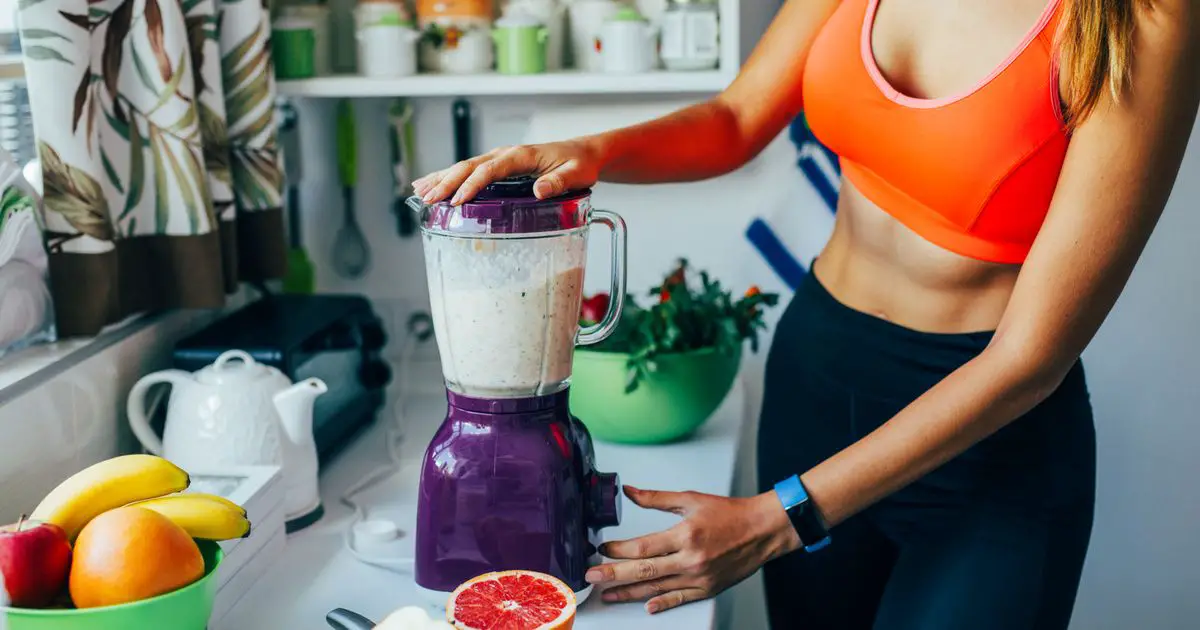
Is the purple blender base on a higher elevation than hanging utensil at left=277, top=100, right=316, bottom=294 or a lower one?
lower

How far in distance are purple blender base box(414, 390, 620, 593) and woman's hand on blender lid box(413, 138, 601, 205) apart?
7.2 inches

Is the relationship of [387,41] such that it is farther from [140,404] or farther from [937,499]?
[937,499]

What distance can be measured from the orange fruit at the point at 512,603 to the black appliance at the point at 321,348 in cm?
53

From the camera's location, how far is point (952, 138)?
110 cm

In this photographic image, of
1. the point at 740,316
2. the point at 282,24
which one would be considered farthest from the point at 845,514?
the point at 282,24

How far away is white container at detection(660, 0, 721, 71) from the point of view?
5.38 ft

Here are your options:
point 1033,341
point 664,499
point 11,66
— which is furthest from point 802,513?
point 11,66

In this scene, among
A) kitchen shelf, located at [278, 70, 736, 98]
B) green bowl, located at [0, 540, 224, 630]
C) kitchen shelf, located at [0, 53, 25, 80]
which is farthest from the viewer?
kitchen shelf, located at [278, 70, 736, 98]

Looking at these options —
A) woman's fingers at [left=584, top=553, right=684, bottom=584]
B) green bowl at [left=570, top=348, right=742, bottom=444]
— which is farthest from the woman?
green bowl at [left=570, top=348, right=742, bottom=444]

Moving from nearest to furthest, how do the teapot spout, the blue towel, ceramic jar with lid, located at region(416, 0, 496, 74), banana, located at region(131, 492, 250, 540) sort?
banana, located at region(131, 492, 250, 540) → the teapot spout → ceramic jar with lid, located at region(416, 0, 496, 74) → the blue towel

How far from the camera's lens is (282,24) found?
1.72 meters

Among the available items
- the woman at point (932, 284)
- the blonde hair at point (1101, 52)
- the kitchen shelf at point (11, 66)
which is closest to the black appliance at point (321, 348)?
the kitchen shelf at point (11, 66)

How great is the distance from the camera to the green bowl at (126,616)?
839 millimetres

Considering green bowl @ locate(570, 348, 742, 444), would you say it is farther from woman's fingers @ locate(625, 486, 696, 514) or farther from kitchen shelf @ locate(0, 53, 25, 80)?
kitchen shelf @ locate(0, 53, 25, 80)
